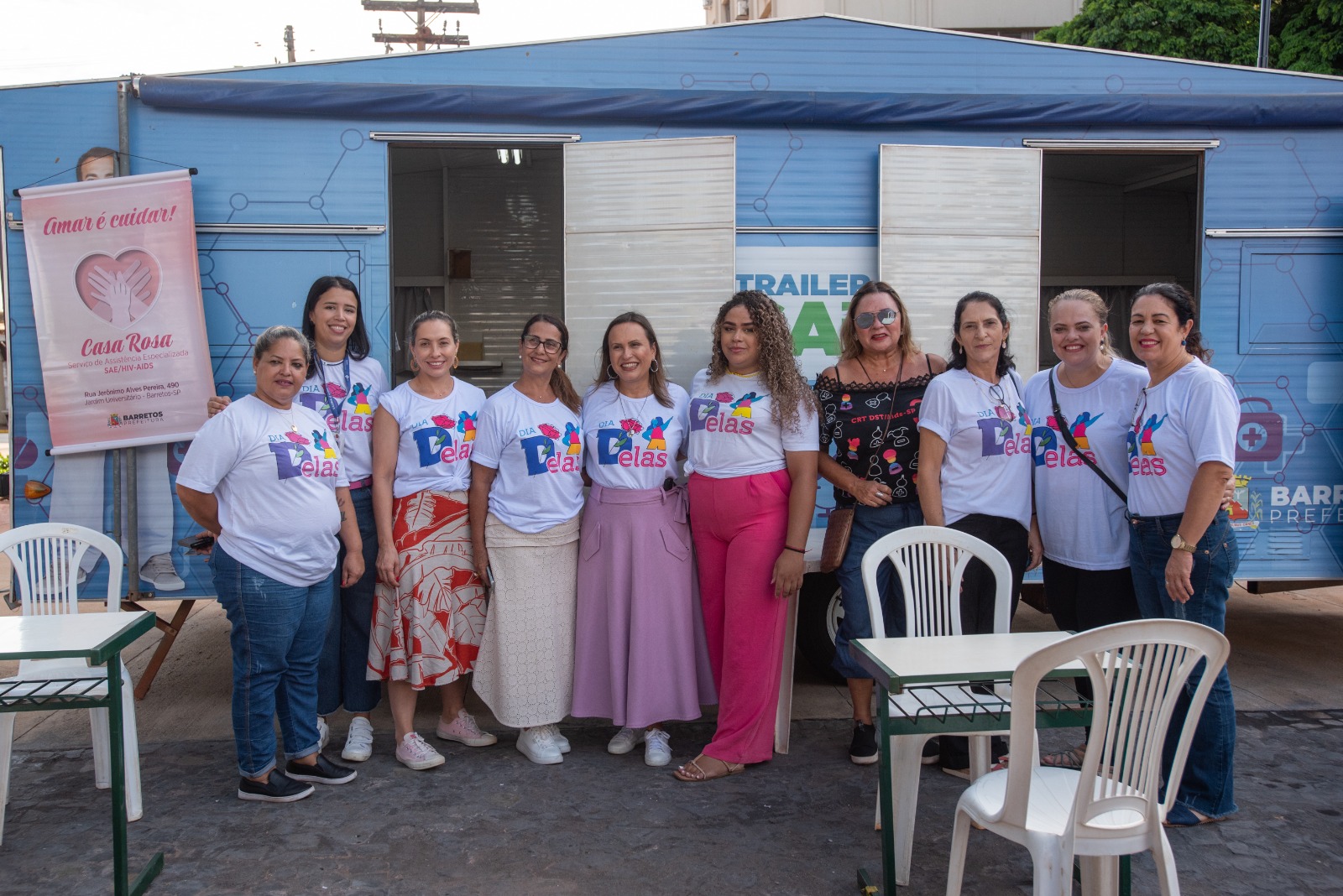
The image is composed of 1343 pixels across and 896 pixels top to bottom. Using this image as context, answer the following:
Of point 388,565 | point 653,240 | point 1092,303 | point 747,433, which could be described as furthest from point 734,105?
point 388,565

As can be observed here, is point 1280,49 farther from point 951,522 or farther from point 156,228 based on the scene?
point 156,228

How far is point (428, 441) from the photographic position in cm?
360

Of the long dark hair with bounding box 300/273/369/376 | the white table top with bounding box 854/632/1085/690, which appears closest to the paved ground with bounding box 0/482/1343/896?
the white table top with bounding box 854/632/1085/690

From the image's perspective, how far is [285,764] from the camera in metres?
3.61

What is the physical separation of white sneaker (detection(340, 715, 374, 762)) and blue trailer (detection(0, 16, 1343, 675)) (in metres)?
1.15

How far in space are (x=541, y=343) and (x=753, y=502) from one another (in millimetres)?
975

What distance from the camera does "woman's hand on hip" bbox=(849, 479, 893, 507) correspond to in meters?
3.48

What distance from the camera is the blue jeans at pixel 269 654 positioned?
3.11 m

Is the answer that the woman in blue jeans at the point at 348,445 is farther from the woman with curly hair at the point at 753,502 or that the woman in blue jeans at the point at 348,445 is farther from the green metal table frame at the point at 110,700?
the woman with curly hair at the point at 753,502

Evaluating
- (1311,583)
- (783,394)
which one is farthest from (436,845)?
(1311,583)

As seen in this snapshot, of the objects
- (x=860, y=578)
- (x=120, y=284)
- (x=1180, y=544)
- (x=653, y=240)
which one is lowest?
(x=860, y=578)

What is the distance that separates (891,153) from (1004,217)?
623mm

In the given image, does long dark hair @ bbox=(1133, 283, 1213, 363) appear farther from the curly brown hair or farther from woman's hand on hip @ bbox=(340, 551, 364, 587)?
woman's hand on hip @ bbox=(340, 551, 364, 587)

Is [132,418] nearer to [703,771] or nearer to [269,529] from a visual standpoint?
[269,529]
